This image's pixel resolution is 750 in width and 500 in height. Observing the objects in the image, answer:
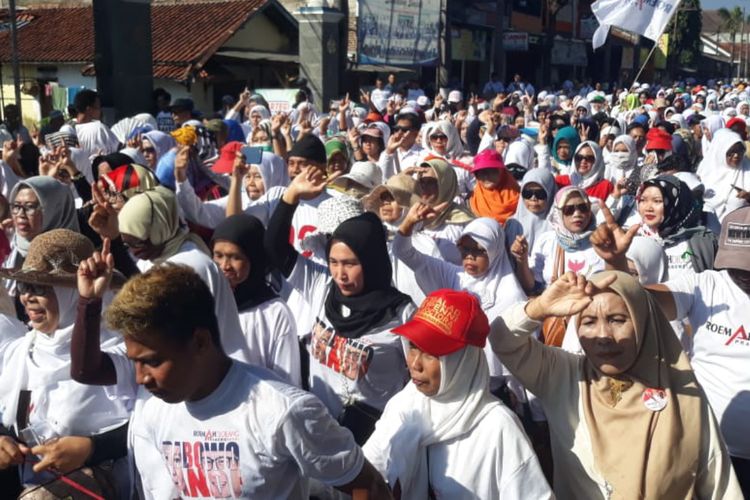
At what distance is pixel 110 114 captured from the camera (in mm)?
13109

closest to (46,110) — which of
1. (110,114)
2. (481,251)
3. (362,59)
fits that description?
(362,59)

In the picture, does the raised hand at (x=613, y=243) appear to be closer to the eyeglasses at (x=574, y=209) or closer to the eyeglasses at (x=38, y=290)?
the eyeglasses at (x=574, y=209)

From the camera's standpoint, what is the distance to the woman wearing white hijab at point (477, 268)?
4.46 m

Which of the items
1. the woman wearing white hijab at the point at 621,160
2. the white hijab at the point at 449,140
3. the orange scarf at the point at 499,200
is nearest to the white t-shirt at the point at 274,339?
the orange scarf at the point at 499,200

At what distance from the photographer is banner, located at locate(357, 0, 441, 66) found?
24000 millimetres

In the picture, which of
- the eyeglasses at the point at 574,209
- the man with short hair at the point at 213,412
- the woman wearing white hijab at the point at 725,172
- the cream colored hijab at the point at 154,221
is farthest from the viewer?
the woman wearing white hijab at the point at 725,172

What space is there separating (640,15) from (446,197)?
6.62 metres

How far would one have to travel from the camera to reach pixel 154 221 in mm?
3867

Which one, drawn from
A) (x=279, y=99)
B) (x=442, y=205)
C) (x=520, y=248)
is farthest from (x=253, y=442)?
(x=279, y=99)

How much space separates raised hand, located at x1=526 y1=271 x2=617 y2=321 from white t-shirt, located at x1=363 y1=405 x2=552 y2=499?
0.39 m

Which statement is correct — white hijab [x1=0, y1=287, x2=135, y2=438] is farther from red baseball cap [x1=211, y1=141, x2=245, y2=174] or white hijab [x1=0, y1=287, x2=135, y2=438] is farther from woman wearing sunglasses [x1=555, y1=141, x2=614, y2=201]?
woman wearing sunglasses [x1=555, y1=141, x2=614, y2=201]

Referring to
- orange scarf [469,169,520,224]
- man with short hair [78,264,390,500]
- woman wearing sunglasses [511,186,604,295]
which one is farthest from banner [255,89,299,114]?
man with short hair [78,264,390,500]

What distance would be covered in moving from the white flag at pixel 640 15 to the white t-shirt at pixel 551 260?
6.22 m

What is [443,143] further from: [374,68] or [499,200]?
[374,68]
